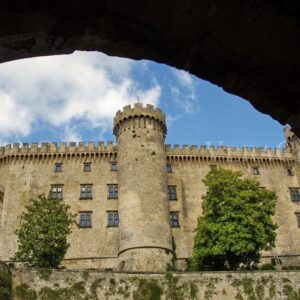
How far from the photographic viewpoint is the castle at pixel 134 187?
38719 mm

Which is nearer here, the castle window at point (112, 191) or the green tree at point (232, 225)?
the green tree at point (232, 225)

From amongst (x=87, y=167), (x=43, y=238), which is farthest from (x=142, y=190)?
(x=43, y=238)

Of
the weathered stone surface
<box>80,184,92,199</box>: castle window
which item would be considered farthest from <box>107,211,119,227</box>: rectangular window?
the weathered stone surface

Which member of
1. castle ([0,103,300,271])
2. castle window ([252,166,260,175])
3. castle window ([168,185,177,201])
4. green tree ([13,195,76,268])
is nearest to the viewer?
green tree ([13,195,76,268])

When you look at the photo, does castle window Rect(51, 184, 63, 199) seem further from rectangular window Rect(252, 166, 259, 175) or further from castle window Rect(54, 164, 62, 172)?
rectangular window Rect(252, 166, 259, 175)

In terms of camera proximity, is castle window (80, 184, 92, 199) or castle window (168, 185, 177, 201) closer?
castle window (80, 184, 92, 199)

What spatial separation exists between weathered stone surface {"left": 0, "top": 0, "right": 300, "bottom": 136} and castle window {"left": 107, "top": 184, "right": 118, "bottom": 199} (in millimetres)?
A: 39545

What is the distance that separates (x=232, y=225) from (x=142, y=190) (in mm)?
8610

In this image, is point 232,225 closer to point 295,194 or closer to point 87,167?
point 295,194

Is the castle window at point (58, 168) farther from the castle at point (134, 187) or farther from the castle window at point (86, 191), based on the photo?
the castle window at point (86, 191)

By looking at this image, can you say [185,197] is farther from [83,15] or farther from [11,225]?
[83,15]

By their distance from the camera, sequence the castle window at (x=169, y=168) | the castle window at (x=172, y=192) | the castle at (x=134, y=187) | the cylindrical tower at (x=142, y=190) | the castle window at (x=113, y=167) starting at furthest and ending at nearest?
the castle window at (x=169, y=168), the castle window at (x=113, y=167), the castle window at (x=172, y=192), the castle at (x=134, y=187), the cylindrical tower at (x=142, y=190)

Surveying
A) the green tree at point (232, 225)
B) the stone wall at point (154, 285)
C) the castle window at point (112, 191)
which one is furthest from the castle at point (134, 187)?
the stone wall at point (154, 285)

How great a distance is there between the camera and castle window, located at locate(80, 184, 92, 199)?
145 ft
